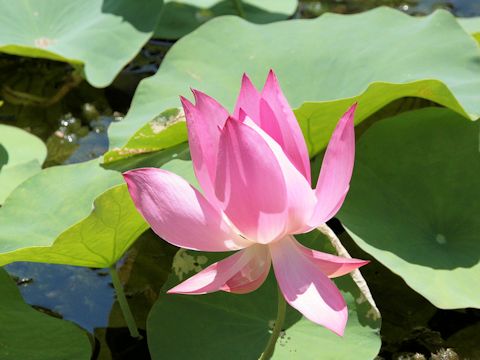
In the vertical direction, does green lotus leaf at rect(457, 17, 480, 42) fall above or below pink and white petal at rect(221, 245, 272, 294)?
below

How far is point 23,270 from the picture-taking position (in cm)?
182

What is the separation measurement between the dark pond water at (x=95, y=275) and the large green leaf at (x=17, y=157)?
0.11 metres

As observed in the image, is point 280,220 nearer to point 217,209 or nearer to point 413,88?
point 217,209

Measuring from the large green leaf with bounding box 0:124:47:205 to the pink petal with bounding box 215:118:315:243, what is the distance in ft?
3.05

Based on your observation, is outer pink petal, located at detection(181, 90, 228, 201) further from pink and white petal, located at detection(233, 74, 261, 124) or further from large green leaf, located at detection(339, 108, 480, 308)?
large green leaf, located at detection(339, 108, 480, 308)

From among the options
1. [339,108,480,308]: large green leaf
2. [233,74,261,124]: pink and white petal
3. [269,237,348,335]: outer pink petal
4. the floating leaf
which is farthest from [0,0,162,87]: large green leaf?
[269,237,348,335]: outer pink petal

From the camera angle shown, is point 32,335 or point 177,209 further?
point 32,335

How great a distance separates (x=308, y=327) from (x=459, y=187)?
0.45 m

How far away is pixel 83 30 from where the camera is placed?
2.30 m

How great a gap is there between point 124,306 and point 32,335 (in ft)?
0.60

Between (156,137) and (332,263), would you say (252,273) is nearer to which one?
(332,263)

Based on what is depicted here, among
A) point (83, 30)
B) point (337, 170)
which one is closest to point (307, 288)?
point (337, 170)

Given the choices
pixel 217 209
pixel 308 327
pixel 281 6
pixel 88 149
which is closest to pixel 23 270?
pixel 88 149

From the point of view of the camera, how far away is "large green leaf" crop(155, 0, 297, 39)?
2621mm
